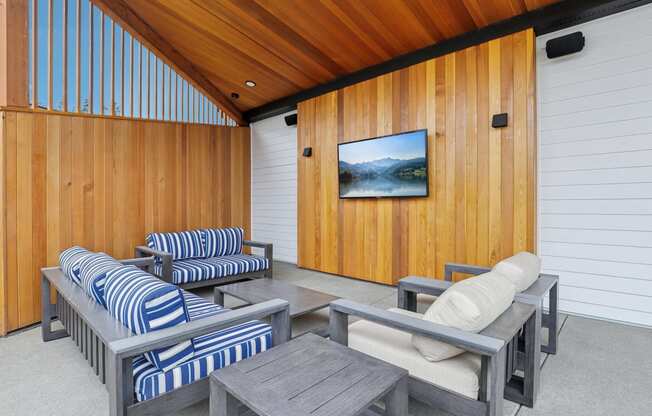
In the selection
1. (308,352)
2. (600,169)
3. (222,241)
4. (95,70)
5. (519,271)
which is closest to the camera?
(308,352)

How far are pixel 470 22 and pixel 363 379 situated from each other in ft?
13.0

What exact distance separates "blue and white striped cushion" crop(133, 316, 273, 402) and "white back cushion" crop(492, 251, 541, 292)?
5.20ft

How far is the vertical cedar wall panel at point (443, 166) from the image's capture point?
3.56 metres

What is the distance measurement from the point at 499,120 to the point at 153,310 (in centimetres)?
370

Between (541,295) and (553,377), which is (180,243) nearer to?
(541,295)

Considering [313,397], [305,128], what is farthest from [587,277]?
[305,128]

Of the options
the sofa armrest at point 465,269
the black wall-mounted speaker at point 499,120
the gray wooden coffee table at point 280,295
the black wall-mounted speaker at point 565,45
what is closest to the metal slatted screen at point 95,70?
the gray wooden coffee table at point 280,295

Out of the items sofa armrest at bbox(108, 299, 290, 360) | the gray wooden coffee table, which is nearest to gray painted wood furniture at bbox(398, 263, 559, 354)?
the gray wooden coffee table

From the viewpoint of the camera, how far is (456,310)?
5.25 feet

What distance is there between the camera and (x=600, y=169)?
329cm

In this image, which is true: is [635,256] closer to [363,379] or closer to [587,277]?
[587,277]

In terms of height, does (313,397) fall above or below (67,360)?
above

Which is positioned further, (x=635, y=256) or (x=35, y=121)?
(x=35, y=121)

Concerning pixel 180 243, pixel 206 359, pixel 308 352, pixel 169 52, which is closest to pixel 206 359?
pixel 206 359
